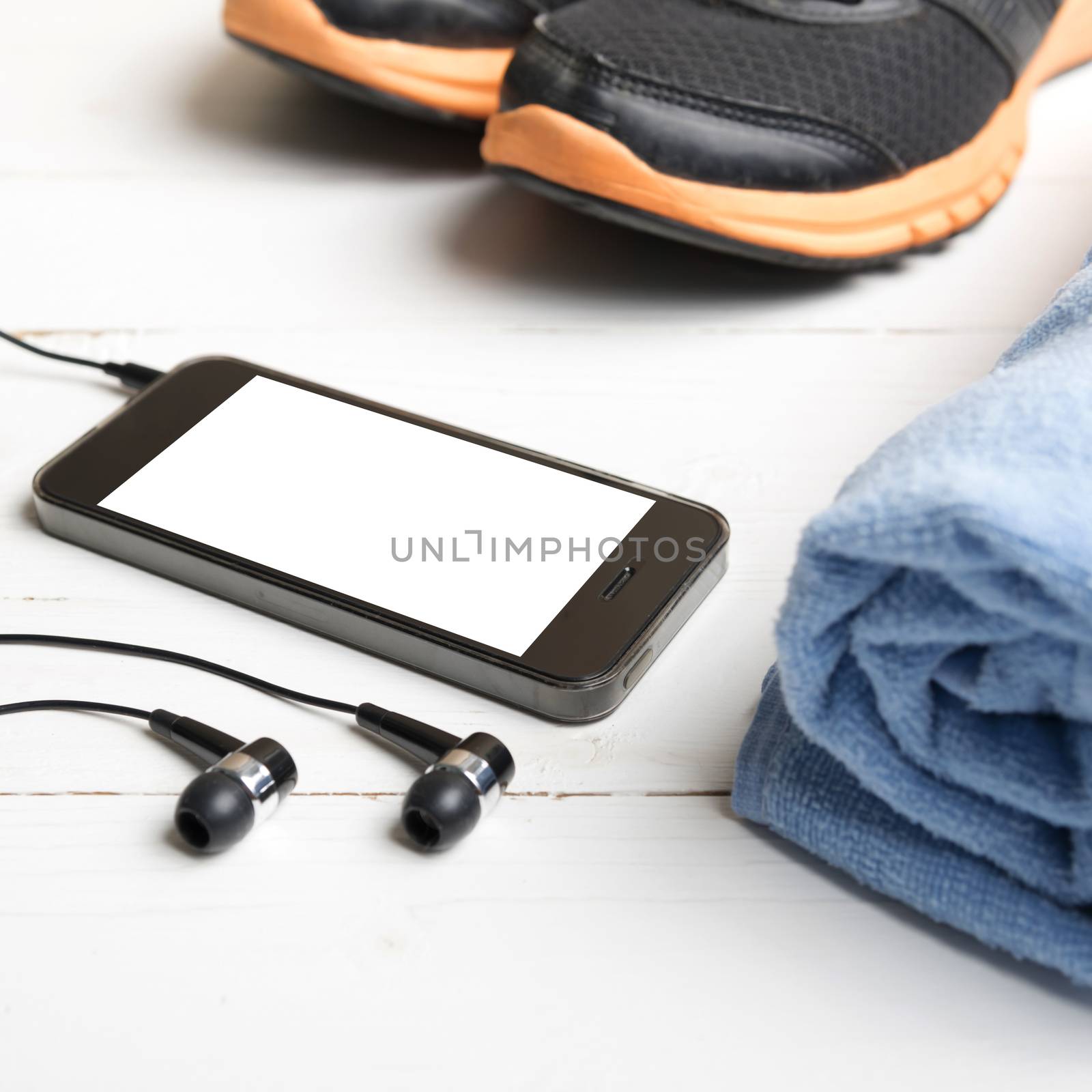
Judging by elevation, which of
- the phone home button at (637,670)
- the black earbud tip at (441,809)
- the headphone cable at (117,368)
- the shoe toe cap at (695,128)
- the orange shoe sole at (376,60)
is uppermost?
the shoe toe cap at (695,128)

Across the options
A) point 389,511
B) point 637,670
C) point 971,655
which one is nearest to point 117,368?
point 389,511

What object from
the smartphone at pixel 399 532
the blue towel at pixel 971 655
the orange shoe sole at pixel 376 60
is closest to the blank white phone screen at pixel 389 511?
the smartphone at pixel 399 532

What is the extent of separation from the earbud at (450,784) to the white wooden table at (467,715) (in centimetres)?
1

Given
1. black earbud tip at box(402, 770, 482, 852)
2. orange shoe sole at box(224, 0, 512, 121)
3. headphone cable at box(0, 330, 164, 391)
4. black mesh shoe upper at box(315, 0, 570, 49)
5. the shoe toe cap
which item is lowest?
headphone cable at box(0, 330, 164, 391)

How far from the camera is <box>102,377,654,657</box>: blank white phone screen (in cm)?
43

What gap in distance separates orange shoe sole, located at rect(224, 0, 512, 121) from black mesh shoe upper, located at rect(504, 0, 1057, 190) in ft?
0.27

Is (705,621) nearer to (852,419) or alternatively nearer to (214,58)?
(852,419)

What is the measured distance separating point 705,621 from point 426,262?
27 centimetres

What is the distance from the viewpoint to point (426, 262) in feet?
2.11

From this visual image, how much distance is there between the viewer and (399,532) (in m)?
0.45

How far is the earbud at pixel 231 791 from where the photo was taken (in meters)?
0.36

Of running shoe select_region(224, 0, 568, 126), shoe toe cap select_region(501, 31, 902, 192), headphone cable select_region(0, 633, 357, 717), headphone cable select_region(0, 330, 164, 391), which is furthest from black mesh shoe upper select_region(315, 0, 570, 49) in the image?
headphone cable select_region(0, 633, 357, 717)

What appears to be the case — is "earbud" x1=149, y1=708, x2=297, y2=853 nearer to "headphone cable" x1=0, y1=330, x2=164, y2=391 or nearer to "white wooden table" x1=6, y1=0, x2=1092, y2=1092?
"white wooden table" x1=6, y1=0, x2=1092, y2=1092

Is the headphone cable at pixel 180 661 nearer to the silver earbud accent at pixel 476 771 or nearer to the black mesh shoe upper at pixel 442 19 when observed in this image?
the silver earbud accent at pixel 476 771
